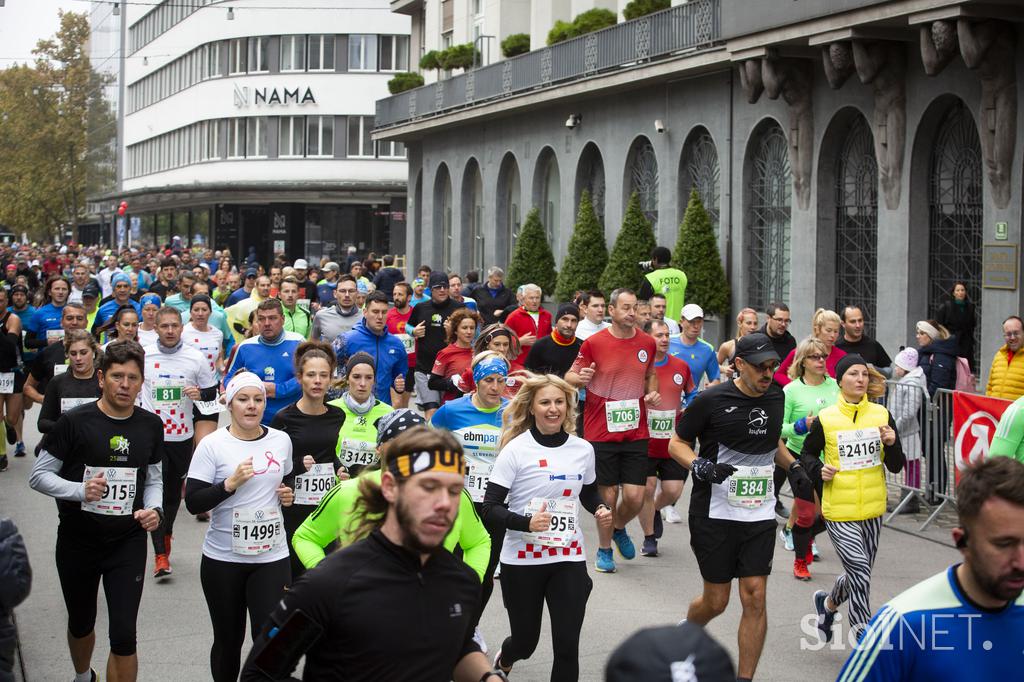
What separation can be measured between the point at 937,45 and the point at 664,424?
7.93 m

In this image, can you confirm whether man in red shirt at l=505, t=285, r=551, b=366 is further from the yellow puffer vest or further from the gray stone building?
the yellow puffer vest

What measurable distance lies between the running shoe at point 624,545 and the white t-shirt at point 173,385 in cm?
341

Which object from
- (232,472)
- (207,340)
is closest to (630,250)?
(207,340)

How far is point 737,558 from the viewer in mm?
7938

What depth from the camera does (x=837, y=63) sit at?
789 inches

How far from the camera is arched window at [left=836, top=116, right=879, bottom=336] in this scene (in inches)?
850

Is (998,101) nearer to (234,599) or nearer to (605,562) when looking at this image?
(605,562)

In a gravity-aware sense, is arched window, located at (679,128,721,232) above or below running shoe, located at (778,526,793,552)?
above

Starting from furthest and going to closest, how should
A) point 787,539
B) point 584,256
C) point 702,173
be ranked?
point 584,256 → point 702,173 → point 787,539

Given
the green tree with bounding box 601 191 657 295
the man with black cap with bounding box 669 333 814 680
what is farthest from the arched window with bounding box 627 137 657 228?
the man with black cap with bounding box 669 333 814 680

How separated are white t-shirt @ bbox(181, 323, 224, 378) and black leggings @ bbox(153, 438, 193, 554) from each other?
1684 mm

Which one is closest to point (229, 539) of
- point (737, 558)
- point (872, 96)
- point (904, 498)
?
point (737, 558)

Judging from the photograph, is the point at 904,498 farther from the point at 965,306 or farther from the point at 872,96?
the point at 872,96

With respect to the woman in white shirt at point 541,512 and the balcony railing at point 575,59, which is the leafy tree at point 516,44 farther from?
the woman in white shirt at point 541,512
